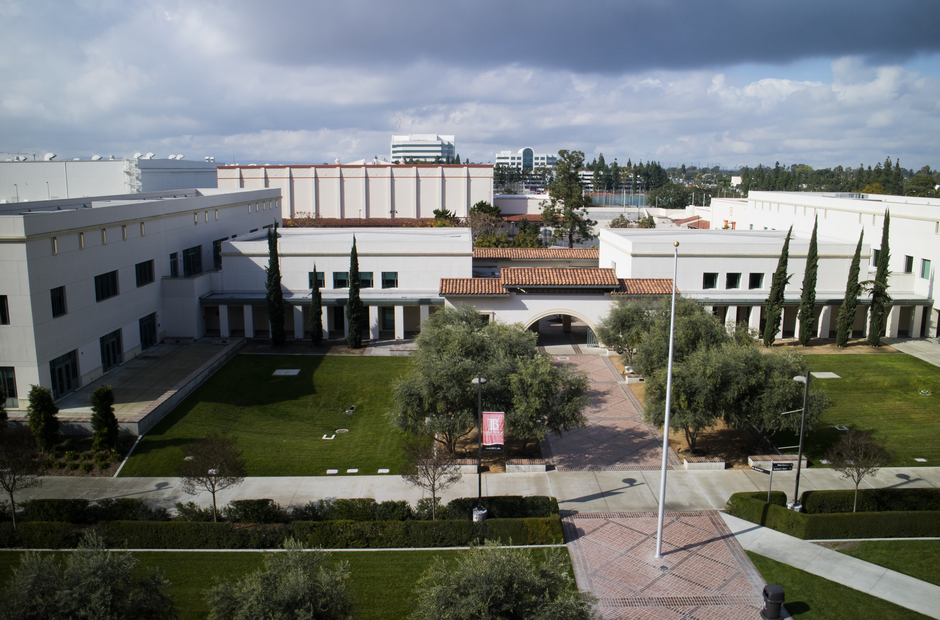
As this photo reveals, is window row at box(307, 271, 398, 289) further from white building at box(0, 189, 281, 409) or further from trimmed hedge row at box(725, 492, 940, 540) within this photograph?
trimmed hedge row at box(725, 492, 940, 540)

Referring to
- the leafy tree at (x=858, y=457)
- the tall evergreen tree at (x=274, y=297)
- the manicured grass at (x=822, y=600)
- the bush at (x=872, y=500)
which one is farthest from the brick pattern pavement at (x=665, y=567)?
the tall evergreen tree at (x=274, y=297)

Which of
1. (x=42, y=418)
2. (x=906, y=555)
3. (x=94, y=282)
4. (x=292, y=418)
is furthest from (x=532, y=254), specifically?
(x=906, y=555)

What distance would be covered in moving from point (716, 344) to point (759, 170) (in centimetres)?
18705

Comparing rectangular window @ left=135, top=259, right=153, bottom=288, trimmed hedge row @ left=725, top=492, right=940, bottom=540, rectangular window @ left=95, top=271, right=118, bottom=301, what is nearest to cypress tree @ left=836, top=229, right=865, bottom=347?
trimmed hedge row @ left=725, top=492, right=940, bottom=540

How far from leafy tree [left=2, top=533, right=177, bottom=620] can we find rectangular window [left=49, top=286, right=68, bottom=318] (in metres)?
21.3

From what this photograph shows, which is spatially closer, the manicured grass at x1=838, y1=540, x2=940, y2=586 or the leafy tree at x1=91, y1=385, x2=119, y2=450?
the manicured grass at x1=838, y1=540, x2=940, y2=586

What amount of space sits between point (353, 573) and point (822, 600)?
13580 mm

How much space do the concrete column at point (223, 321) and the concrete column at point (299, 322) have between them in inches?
178

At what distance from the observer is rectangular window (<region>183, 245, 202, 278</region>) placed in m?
47.1

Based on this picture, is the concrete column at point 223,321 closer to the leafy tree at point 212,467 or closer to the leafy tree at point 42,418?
the leafy tree at point 42,418

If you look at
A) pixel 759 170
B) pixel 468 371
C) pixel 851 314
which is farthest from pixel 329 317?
pixel 759 170

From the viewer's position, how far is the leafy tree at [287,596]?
42.3 feet

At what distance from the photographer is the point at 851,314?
43.6m

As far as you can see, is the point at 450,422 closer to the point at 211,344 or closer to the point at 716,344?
the point at 716,344
